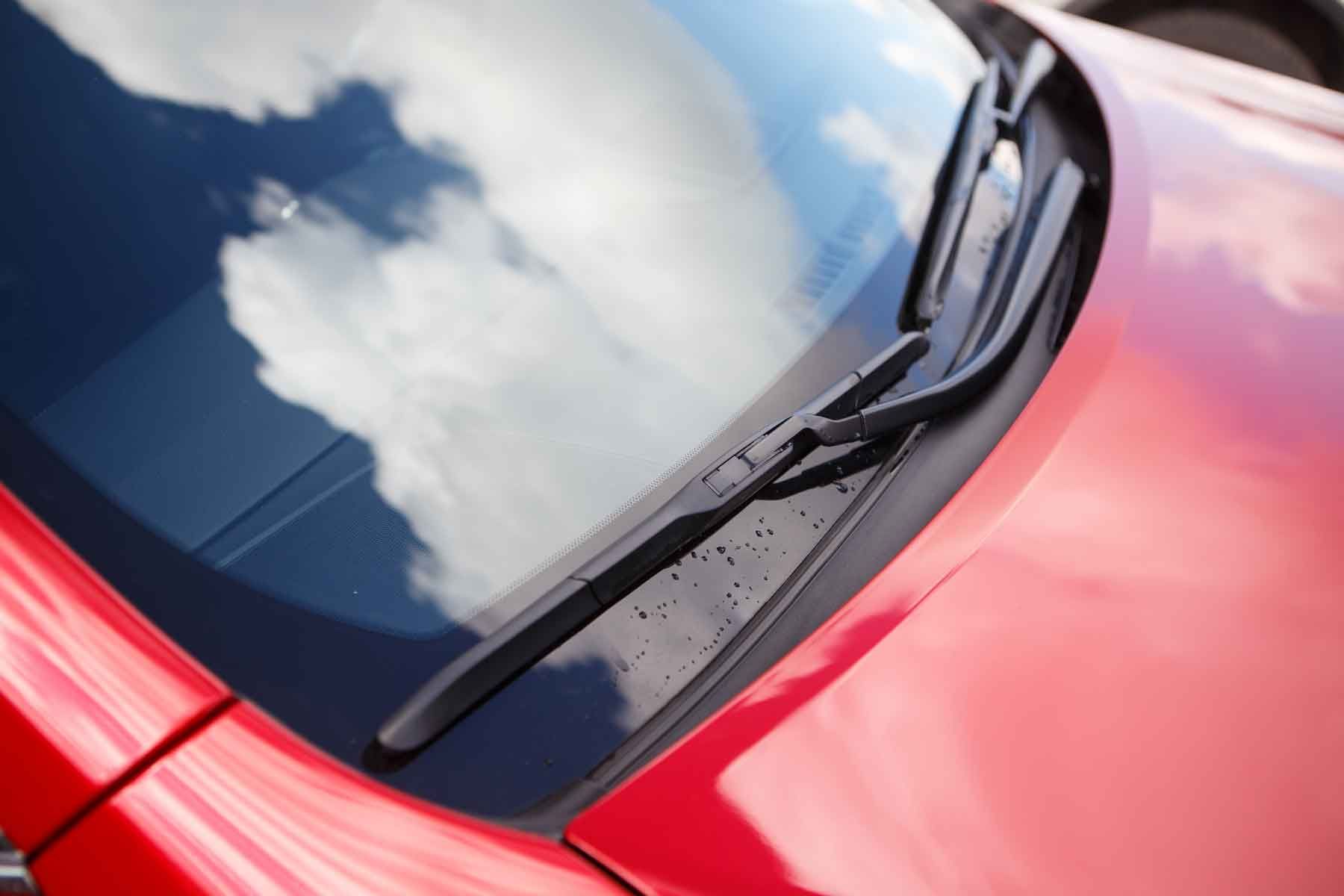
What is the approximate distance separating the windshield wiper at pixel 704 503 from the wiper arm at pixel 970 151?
0.26 feet

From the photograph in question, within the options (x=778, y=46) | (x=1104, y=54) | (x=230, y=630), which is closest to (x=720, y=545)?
(x=230, y=630)

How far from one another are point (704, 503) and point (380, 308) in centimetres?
37

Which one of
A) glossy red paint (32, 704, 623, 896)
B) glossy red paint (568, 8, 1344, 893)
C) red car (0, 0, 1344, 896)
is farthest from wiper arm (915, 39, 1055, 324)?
glossy red paint (32, 704, 623, 896)

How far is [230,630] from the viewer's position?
2.99ft

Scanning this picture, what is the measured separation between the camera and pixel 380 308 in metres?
1.07

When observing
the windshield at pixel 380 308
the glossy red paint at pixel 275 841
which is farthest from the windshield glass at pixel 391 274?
the glossy red paint at pixel 275 841

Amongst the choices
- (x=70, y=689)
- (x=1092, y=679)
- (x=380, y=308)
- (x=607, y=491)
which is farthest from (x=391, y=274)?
(x=1092, y=679)

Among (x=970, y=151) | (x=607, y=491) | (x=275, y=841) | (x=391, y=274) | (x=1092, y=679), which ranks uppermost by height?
(x=391, y=274)

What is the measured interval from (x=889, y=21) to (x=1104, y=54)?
397 millimetres

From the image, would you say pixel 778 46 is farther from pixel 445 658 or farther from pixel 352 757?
pixel 352 757

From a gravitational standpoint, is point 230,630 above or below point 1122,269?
above

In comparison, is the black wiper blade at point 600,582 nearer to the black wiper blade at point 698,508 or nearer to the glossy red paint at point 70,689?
the black wiper blade at point 698,508

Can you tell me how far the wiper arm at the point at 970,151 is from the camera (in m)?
1.32

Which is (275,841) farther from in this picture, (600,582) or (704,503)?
(704,503)
